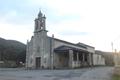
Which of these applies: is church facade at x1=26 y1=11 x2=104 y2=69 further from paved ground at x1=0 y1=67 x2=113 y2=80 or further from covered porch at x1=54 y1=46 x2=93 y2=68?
paved ground at x1=0 y1=67 x2=113 y2=80

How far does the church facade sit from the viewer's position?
1420 inches

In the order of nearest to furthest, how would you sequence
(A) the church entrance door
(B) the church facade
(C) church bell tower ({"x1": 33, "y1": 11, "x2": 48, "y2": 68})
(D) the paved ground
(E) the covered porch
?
(D) the paved ground, (E) the covered porch, (B) the church facade, (C) church bell tower ({"x1": 33, "y1": 11, "x2": 48, "y2": 68}), (A) the church entrance door

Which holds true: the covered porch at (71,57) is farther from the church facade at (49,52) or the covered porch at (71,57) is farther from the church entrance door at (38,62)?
the church entrance door at (38,62)

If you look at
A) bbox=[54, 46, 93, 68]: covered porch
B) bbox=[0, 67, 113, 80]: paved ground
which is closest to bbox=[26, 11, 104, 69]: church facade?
bbox=[54, 46, 93, 68]: covered porch

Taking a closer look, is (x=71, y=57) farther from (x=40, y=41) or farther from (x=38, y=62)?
(x=38, y=62)

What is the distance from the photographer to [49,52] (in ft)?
121

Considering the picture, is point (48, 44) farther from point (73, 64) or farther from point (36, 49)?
point (73, 64)

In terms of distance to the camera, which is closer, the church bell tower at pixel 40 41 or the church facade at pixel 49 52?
the church facade at pixel 49 52

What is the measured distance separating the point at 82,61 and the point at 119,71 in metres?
21.5

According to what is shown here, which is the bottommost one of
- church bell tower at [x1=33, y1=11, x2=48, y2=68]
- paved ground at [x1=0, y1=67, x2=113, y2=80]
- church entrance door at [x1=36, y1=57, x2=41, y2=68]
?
paved ground at [x1=0, y1=67, x2=113, y2=80]

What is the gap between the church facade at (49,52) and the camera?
36.1m

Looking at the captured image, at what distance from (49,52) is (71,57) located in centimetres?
493

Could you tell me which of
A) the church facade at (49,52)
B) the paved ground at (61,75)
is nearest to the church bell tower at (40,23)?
the church facade at (49,52)

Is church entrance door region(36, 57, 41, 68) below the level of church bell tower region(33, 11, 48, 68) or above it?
below
